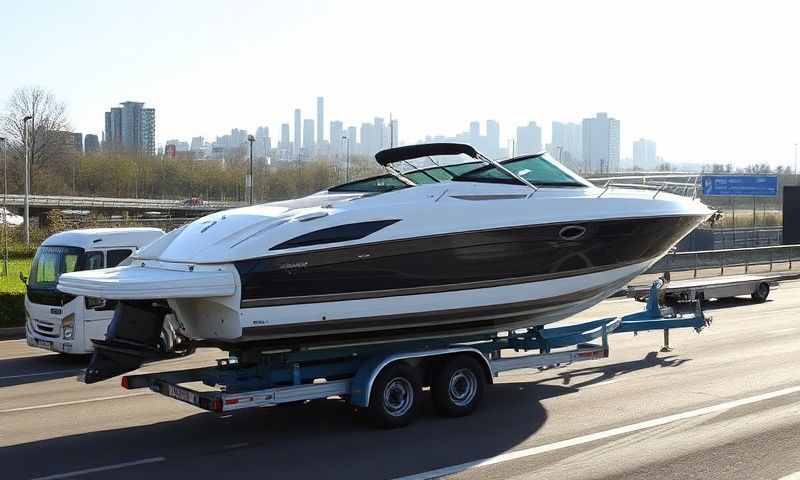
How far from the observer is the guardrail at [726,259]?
102 ft

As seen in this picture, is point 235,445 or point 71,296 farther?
point 71,296

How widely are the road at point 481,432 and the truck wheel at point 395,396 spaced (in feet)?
0.50

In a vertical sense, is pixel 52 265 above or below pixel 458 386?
above

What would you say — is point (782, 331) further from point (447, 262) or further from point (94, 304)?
point (94, 304)

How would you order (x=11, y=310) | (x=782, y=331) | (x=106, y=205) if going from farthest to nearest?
(x=106, y=205) < (x=11, y=310) < (x=782, y=331)

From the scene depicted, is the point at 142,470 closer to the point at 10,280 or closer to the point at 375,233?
the point at 375,233

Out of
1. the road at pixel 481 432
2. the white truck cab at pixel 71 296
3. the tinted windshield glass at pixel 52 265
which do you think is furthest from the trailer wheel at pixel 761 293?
the tinted windshield glass at pixel 52 265

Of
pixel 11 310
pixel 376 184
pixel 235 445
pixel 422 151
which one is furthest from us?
pixel 11 310

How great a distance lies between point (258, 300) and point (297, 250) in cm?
67

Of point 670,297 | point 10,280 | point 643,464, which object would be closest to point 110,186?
point 10,280

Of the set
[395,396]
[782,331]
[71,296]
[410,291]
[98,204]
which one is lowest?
[782,331]

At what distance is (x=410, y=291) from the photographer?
33.3 feet

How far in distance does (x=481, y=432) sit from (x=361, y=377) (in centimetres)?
143

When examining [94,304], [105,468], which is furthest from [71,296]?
[105,468]
